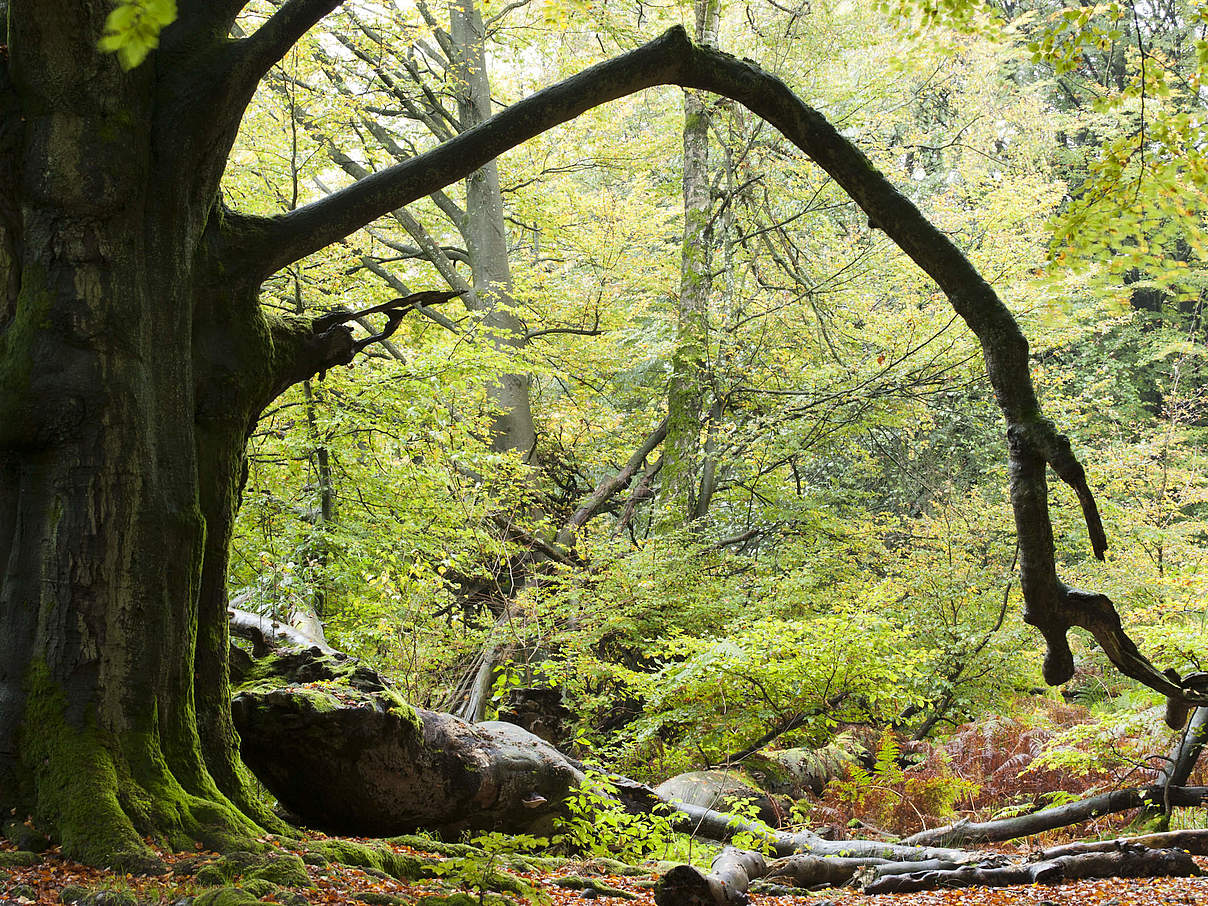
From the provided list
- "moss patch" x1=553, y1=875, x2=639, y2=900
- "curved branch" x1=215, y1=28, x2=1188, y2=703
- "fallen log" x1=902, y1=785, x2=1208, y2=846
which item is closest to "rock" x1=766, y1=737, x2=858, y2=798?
"fallen log" x1=902, y1=785, x2=1208, y2=846

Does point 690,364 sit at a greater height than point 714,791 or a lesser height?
greater

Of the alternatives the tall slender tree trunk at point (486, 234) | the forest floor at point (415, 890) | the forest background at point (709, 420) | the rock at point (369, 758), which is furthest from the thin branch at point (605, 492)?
the forest floor at point (415, 890)

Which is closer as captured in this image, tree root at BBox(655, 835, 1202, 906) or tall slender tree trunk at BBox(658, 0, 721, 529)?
tree root at BBox(655, 835, 1202, 906)

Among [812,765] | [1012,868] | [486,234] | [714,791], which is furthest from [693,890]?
[486,234]

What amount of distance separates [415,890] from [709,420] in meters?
10.5

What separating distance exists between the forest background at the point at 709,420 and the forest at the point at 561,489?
84 millimetres

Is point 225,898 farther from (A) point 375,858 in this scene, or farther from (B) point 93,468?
(B) point 93,468

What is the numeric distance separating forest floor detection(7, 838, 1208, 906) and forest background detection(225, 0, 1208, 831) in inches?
83.2

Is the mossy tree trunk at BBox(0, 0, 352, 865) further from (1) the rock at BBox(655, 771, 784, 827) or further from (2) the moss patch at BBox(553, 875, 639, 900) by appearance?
(1) the rock at BBox(655, 771, 784, 827)

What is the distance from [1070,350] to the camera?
72.4ft

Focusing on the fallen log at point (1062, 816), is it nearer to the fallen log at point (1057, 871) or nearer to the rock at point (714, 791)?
the rock at point (714, 791)

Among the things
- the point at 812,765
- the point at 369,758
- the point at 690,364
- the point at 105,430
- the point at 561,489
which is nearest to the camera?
the point at 105,430

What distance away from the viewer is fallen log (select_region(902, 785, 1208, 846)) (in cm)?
636

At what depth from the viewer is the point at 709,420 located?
13391 mm
